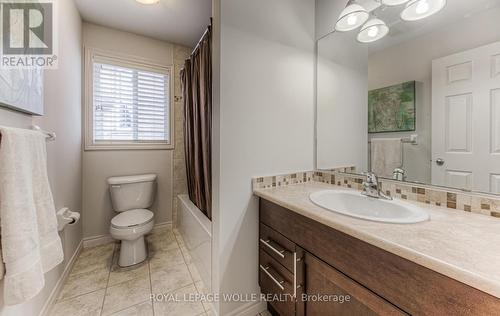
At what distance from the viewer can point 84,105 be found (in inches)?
80.8

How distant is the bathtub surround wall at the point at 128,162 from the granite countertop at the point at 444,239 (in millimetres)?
1942

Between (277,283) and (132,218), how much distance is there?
1.45 meters

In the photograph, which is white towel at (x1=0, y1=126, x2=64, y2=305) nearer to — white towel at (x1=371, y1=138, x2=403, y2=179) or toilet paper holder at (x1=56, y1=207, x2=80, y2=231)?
toilet paper holder at (x1=56, y1=207, x2=80, y2=231)

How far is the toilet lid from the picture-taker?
1768 mm

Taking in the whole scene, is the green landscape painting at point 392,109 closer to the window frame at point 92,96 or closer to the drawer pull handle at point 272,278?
the drawer pull handle at point 272,278

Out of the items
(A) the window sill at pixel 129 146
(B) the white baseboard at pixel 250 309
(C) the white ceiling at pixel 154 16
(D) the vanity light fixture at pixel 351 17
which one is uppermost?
(C) the white ceiling at pixel 154 16

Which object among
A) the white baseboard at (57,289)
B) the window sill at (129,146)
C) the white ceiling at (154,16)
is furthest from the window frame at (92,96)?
the white baseboard at (57,289)

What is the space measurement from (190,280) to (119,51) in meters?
2.42

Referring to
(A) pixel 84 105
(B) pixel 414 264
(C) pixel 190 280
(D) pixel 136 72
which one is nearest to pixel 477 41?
(B) pixel 414 264

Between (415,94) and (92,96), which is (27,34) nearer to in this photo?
(92,96)

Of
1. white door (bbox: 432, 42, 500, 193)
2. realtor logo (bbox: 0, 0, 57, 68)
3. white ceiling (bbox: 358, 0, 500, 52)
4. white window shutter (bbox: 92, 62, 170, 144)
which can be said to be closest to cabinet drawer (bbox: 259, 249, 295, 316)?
white door (bbox: 432, 42, 500, 193)

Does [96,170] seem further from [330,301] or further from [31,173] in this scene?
[330,301]

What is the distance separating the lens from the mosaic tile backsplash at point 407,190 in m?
0.86

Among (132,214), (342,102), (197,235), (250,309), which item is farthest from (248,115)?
(132,214)
